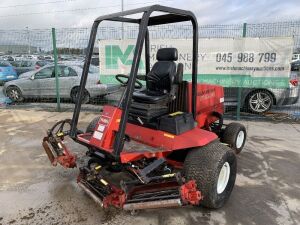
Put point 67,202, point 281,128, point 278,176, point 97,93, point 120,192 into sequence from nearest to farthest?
point 120,192 < point 67,202 < point 278,176 < point 281,128 < point 97,93

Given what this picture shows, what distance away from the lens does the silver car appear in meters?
9.08

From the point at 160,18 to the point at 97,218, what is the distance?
2460mm

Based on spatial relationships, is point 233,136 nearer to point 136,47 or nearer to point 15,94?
point 136,47

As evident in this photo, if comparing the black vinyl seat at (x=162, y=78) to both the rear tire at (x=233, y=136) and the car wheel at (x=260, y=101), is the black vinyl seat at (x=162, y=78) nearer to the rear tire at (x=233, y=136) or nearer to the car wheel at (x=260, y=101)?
the rear tire at (x=233, y=136)

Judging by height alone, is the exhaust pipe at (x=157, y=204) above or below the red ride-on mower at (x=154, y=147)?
below

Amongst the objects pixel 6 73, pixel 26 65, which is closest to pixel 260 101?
pixel 6 73

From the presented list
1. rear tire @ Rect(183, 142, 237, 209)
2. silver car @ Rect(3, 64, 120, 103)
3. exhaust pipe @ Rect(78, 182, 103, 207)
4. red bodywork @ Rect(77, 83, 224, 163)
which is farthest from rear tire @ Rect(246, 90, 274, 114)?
exhaust pipe @ Rect(78, 182, 103, 207)

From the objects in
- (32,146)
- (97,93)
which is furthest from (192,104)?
(97,93)

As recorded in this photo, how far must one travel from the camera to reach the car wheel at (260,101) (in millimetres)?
8219

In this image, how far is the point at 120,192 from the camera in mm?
3131

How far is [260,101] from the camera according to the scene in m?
8.28

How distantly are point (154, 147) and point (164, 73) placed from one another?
1.03 meters

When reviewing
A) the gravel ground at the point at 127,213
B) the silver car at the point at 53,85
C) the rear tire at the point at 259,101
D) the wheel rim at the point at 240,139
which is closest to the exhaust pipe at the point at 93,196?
the gravel ground at the point at 127,213

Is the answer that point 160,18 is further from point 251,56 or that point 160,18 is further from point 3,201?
point 251,56
